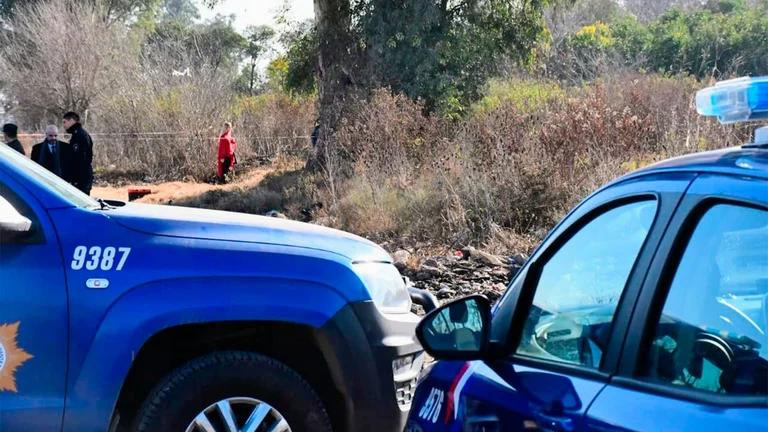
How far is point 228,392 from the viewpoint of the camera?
3.81 metres

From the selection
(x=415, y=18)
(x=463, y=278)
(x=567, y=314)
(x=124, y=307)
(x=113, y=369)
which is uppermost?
(x=415, y=18)

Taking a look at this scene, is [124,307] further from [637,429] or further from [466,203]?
[466,203]

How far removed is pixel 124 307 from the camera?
3.68 meters

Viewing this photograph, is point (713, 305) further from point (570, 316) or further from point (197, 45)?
point (197, 45)

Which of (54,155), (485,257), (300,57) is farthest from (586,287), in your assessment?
(300,57)

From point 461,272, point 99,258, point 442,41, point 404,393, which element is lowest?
point 461,272

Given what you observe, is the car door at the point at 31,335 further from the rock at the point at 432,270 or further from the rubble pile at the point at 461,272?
the rock at the point at 432,270

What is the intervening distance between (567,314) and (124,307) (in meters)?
1.87

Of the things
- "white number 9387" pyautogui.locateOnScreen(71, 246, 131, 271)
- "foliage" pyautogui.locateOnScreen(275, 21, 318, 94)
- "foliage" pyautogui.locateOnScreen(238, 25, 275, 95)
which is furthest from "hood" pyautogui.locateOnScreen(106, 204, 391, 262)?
"foliage" pyautogui.locateOnScreen(238, 25, 275, 95)

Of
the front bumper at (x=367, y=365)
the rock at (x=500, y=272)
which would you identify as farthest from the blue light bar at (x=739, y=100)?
the rock at (x=500, y=272)

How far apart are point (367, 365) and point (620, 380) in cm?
199

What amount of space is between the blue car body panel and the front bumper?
3.81 feet

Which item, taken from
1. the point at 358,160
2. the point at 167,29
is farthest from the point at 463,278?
the point at 167,29

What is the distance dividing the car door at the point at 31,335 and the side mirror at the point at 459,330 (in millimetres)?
1624
